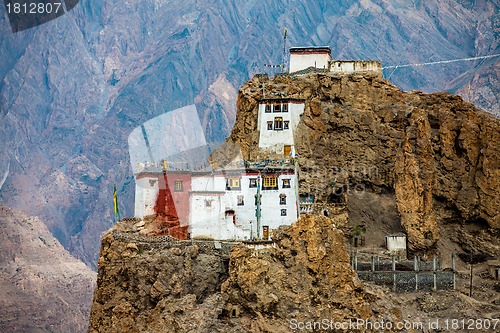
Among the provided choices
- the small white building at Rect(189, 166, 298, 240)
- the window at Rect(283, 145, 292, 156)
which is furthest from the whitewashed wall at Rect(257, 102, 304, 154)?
the small white building at Rect(189, 166, 298, 240)

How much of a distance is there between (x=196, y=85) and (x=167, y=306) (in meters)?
105

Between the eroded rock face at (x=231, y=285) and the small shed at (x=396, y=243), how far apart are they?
8474 mm

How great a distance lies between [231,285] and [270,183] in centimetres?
1006

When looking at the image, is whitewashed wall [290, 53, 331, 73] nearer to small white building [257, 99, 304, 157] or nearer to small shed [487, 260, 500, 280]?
small white building [257, 99, 304, 157]

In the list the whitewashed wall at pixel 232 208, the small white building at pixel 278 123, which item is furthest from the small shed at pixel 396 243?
the whitewashed wall at pixel 232 208

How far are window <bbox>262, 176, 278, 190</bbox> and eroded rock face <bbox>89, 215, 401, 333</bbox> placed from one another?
5397 mm

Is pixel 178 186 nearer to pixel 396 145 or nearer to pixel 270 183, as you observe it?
pixel 270 183

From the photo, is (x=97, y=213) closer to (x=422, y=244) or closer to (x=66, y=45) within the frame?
(x=66, y=45)

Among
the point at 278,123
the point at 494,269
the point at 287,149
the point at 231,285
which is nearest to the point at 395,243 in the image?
the point at 494,269

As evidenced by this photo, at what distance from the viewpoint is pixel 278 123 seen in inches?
3514

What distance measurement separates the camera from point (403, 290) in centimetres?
Result: 8344

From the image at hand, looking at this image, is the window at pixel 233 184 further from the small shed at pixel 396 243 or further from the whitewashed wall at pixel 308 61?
the whitewashed wall at pixel 308 61

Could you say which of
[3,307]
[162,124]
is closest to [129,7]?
[3,307]

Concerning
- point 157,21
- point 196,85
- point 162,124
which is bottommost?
point 162,124
